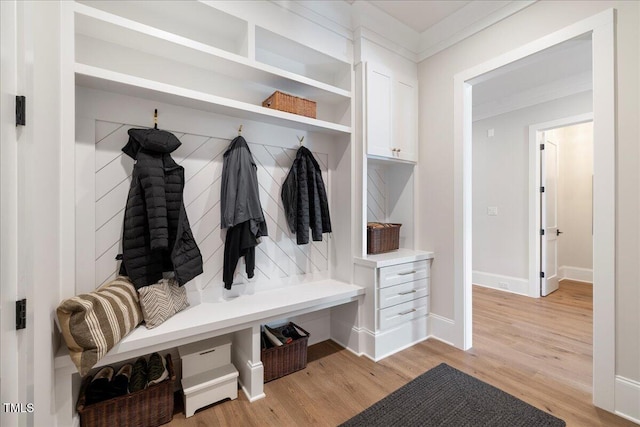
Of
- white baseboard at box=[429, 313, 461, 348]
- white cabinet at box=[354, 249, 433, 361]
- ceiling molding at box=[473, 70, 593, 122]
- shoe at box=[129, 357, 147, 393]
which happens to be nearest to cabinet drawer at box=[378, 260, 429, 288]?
white cabinet at box=[354, 249, 433, 361]

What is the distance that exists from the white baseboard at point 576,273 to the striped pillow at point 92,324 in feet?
20.2

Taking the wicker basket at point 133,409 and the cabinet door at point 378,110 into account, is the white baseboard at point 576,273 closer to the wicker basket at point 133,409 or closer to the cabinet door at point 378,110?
the cabinet door at point 378,110

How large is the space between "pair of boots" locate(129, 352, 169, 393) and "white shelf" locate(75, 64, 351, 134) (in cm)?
166

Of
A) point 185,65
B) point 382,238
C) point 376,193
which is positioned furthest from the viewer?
point 376,193

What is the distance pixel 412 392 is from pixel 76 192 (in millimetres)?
2462

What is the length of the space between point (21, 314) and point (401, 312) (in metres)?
2.41

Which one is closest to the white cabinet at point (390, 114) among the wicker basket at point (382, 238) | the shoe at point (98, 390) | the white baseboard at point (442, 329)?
the wicker basket at point (382, 238)

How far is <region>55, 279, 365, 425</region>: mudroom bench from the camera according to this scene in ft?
4.62

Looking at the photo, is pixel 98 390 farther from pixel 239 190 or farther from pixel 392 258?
pixel 392 258

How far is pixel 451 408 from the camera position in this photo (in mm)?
1764

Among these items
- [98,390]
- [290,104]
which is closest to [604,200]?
[290,104]

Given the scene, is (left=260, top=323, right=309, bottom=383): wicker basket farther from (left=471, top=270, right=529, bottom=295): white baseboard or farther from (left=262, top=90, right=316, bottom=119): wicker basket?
(left=471, top=270, right=529, bottom=295): white baseboard

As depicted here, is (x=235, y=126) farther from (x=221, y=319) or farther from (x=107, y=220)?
(x=221, y=319)

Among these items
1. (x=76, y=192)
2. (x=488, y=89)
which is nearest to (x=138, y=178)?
(x=76, y=192)
